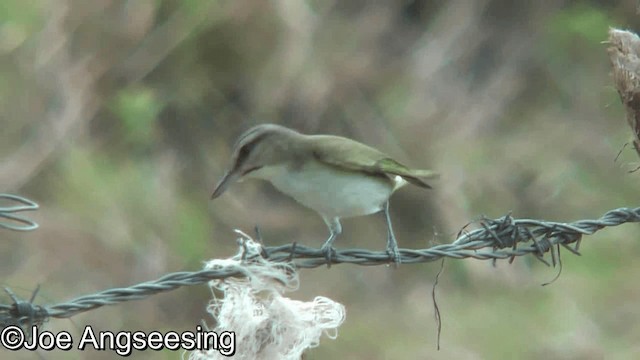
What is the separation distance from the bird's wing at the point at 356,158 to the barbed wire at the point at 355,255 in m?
0.37

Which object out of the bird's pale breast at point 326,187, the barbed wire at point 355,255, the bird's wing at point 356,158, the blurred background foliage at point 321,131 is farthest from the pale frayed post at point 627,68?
the blurred background foliage at point 321,131

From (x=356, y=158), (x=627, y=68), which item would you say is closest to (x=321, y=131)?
(x=356, y=158)

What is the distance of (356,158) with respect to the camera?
11.1 feet

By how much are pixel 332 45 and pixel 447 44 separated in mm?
1224

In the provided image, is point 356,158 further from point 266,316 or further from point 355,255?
point 266,316

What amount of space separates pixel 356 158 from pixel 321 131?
16.1 ft

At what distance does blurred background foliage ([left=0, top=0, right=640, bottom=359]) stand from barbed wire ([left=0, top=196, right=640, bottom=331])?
3713 millimetres

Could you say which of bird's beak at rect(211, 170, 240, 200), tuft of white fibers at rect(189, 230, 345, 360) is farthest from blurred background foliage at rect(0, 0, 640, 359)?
tuft of white fibers at rect(189, 230, 345, 360)

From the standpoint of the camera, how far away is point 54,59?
7805 millimetres

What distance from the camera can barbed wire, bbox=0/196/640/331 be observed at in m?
2.59

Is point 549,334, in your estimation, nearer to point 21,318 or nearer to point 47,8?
point 47,8

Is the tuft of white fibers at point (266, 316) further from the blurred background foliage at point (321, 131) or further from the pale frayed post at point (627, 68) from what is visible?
the blurred background foliage at point (321, 131)

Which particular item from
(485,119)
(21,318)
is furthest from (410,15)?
(21,318)

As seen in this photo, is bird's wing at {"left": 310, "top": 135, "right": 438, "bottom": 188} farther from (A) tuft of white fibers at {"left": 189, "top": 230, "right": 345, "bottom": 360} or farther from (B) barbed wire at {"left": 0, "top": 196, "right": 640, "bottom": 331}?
(A) tuft of white fibers at {"left": 189, "top": 230, "right": 345, "bottom": 360}
